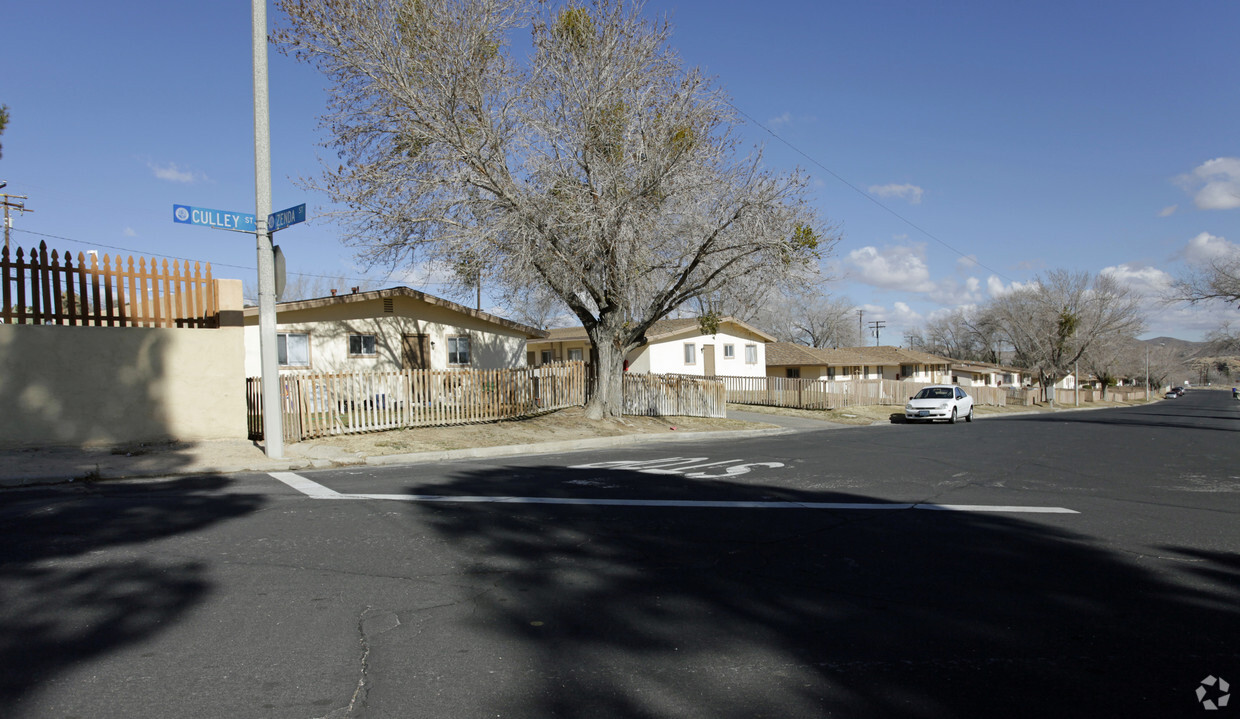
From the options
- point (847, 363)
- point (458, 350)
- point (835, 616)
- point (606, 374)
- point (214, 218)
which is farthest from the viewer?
point (847, 363)

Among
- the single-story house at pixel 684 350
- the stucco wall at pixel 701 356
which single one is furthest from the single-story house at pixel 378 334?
the stucco wall at pixel 701 356

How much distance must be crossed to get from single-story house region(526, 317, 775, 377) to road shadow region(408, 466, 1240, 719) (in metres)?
30.1

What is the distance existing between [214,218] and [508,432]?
7864 millimetres

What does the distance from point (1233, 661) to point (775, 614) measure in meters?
2.30

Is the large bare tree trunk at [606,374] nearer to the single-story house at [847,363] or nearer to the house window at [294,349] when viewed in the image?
the house window at [294,349]

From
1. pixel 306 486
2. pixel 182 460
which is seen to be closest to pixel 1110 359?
pixel 306 486

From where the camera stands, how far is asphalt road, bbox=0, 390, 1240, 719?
3502 millimetres

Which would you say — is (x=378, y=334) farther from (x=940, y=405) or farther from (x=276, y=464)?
(x=940, y=405)

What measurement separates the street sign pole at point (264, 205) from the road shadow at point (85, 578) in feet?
12.4

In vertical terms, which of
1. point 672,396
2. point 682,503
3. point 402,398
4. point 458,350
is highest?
point 458,350

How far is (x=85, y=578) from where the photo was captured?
5039 millimetres

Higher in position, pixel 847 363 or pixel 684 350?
pixel 684 350

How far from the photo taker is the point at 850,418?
109 feet

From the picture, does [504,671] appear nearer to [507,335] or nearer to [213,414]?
[213,414]
